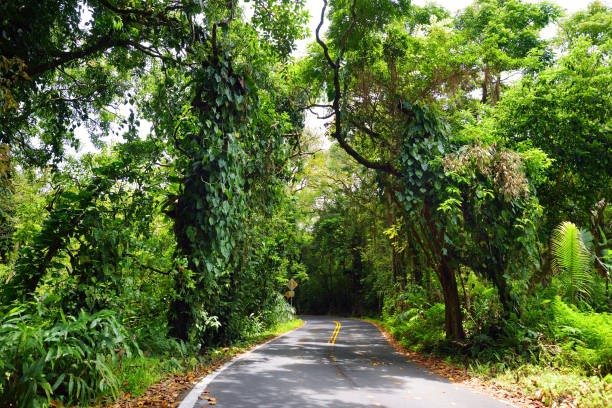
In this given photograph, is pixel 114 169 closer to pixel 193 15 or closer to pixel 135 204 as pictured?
pixel 135 204

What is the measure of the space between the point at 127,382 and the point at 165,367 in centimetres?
154

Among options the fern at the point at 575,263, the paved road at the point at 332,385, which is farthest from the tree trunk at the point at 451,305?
the fern at the point at 575,263

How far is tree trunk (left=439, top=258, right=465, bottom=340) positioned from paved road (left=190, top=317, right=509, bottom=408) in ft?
6.50

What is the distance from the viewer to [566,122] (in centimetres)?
1133

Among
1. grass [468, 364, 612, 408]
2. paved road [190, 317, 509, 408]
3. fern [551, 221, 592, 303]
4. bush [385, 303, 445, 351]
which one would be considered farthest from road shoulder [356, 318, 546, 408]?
fern [551, 221, 592, 303]

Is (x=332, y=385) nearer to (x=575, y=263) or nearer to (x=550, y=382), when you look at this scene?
(x=550, y=382)

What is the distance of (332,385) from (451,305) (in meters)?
5.86

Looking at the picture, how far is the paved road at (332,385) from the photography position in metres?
5.96

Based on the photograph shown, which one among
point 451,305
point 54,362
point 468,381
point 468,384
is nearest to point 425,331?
point 451,305

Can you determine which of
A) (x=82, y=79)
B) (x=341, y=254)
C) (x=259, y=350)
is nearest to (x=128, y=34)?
(x=82, y=79)

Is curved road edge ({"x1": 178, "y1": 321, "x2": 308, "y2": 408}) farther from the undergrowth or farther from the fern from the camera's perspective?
the fern

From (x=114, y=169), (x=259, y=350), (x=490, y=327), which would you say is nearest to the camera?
(x=114, y=169)

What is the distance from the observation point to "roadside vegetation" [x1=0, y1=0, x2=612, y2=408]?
6.60 metres

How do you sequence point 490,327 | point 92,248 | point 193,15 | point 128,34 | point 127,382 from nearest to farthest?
point 127,382, point 92,248, point 193,15, point 128,34, point 490,327
